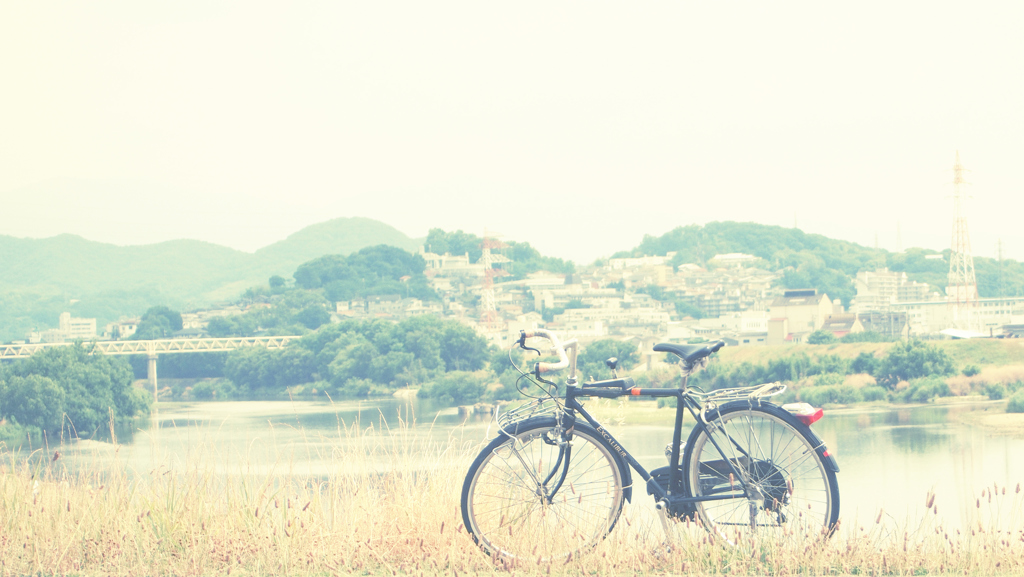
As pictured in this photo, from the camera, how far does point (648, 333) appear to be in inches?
2432

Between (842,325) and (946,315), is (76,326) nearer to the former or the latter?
(842,325)

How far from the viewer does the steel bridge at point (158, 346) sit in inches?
1868

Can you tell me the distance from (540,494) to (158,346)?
55.7 meters

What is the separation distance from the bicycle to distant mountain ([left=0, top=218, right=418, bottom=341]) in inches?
3179

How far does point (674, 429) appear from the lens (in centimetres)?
228

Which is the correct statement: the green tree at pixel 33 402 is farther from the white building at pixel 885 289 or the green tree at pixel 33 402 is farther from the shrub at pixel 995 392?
the white building at pixel 885 289

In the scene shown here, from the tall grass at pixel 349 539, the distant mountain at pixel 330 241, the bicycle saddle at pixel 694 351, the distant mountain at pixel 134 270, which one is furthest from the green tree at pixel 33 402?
the distant mountain at pixel 330 241

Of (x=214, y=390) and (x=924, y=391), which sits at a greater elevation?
(x=924, y=391)

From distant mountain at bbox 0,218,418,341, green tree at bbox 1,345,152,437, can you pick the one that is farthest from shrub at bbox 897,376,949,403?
distant mountain at bbox 0,218,418,341

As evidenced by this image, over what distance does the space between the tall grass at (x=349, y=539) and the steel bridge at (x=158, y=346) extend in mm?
45878

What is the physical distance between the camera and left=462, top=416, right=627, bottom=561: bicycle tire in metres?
2.27

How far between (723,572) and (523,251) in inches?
3753

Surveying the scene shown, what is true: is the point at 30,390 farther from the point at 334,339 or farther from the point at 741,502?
the point at 741,502

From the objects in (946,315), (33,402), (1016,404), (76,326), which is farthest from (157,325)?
(946,315)
